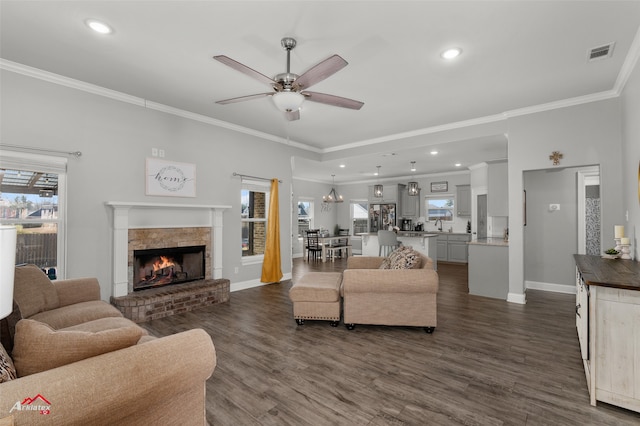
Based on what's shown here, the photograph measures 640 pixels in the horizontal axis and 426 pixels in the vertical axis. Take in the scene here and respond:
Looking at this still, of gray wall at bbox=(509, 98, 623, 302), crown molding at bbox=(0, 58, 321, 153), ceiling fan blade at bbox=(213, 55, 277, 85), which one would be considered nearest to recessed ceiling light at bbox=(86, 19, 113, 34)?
ceiling fan blade at bbox=(213, 55, 277, 85)

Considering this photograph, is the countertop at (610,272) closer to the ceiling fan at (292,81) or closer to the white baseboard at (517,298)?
the white baseboard at (517,298)

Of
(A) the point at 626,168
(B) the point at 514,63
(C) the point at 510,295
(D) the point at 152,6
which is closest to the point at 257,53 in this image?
(D) the point at 152,6

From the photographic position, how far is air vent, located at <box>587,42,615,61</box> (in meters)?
2.87

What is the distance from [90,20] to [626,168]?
18.6 ft

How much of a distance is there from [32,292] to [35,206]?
4.70 feet

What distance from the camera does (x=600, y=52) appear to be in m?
2.96

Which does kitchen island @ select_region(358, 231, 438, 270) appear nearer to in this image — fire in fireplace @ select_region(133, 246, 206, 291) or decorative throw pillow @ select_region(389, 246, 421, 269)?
decorative throw pillow @ select_region(389, 246, 421, 269)

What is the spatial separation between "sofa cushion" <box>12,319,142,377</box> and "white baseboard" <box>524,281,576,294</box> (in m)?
6.14

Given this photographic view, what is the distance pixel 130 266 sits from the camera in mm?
4125

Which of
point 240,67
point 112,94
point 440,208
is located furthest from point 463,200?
point 112,94

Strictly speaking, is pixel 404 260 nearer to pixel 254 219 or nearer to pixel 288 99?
pixel 288 99

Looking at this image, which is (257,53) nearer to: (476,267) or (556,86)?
(556,86)

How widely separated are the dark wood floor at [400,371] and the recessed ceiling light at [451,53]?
9.46 ft

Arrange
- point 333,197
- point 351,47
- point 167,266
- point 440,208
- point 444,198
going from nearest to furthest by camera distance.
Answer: point 351,47 < point 167,266 < point 444,198 < point 440,208 < point 333,197
